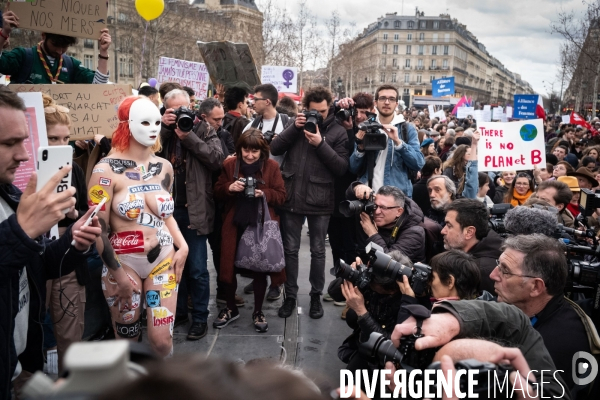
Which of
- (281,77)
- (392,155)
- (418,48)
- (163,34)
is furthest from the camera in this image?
(418,48)

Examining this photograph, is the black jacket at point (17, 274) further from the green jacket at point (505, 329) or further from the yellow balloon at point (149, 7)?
the yellow balloon at point (149, 7)

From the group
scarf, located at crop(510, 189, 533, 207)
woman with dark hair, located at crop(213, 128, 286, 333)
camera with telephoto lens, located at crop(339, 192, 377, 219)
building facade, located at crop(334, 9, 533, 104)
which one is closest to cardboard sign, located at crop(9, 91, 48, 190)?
woman with dark hair, located at crop(213, 128, 286, 333)

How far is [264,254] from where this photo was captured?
170 inches

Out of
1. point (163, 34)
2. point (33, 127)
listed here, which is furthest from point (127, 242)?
point (163, 34)

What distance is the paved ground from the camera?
13.1 feet

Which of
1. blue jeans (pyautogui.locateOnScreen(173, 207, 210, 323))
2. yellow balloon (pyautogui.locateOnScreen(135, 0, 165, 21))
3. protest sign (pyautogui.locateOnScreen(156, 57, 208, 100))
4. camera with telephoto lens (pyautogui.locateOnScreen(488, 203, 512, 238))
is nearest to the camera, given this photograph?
camera with telephoto lens (pyautogui.locateOnScreen(488, 203, 512, 238))

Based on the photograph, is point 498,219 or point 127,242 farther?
point 498,219

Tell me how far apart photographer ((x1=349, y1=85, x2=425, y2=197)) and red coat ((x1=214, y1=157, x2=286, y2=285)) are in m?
0.87

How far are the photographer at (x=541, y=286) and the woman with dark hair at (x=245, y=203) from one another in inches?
90.5

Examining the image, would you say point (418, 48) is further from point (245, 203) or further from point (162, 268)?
point (162, 268)

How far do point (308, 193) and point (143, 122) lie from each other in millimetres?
2061

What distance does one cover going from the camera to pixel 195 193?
4.31 m

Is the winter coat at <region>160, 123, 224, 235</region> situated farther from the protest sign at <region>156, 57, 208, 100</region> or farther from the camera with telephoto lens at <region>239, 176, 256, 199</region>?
the protest sign at <region>156, 57, 208, 100</region>

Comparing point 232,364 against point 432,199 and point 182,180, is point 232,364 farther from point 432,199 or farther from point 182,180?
point 432,199
